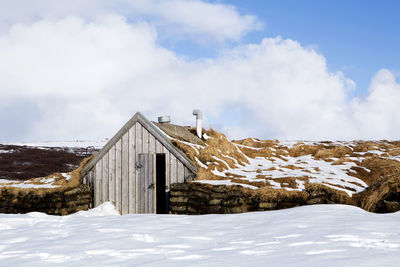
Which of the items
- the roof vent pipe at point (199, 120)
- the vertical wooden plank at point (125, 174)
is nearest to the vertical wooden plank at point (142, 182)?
the vertical wooden plank at point (125, 174)

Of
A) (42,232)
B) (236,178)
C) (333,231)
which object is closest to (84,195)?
(236,178)

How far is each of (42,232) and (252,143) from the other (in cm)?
1173

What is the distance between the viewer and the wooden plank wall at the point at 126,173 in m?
12.5

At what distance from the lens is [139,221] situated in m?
7.18

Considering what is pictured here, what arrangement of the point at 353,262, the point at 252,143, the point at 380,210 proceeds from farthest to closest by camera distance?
the point at 252,143 < the point at 380,210 < the point at 353,262

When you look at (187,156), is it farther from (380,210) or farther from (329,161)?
(380,210)

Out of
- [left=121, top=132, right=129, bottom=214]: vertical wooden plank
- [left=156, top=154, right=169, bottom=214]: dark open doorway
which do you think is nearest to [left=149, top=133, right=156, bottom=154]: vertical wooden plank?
[left=121, top=132, right=129, bottom=214]: vertical wooden plank

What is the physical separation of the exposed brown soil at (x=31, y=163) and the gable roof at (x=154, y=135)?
21.5 metres

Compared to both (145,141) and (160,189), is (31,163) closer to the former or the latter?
(160,189)

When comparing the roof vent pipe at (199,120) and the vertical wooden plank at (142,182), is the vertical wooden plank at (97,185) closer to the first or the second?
the vertical wooden plank at (142,182)

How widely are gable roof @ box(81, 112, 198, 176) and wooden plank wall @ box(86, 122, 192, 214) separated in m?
0.11

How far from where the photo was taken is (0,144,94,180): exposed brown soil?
1319 inches

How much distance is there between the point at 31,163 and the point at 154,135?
32.0m

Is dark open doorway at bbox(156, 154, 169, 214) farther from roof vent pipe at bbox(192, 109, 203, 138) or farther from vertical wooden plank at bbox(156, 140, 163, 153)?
vertical wooden plank at bbox(156, 140, 163, 153)
